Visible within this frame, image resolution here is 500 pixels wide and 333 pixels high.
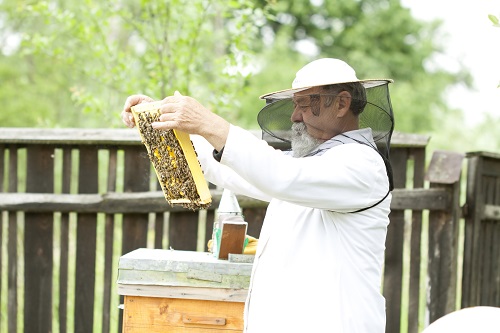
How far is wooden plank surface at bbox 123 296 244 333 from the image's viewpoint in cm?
330

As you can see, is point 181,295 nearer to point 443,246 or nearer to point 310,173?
point 310,173

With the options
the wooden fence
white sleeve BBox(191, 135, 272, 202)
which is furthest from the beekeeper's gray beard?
the wooden fence

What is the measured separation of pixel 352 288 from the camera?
8.43ft

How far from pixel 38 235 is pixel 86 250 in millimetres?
327

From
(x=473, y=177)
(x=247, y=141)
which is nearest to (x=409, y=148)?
(x=473, y=177)

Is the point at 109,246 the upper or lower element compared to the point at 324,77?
lower

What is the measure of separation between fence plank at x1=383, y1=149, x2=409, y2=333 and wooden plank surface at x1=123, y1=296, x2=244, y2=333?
6.17ft

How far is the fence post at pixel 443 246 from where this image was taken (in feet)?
16.1

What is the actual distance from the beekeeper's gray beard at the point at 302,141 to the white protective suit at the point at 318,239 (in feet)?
0.34

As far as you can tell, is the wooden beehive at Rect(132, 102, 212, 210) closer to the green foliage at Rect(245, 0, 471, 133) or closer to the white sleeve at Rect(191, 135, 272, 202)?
the white sleeve at Rect(191, 135, 272, 202)

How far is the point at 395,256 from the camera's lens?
4.91 metres

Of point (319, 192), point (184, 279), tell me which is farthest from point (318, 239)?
point (184, 279)

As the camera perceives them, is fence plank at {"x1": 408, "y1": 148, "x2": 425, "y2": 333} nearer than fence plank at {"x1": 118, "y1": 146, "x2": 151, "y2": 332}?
No

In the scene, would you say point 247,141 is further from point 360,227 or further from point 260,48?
point 260,48
